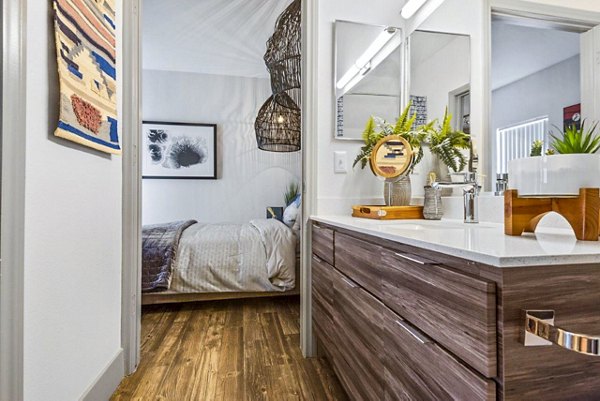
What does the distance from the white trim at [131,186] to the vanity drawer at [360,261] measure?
111 centimetres

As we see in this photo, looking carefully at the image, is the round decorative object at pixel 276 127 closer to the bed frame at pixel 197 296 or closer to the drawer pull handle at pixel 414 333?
the bed frame at pixel 197 296

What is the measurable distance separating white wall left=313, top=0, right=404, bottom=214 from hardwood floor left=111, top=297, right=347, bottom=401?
2.92ft

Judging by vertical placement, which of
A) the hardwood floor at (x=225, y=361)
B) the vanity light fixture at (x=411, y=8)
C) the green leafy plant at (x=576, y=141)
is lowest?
the hardwood floor at (x=225, y=361)

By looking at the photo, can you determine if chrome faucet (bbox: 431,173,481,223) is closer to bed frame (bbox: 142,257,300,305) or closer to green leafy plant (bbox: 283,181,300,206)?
bed frame (bbox: 142,257,300,305)

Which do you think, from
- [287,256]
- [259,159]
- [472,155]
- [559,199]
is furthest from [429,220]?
[259,159]

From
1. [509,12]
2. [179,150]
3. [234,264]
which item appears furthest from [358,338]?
[179,150]

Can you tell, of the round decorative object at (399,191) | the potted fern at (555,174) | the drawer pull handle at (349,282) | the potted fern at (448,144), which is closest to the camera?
the potted fern at (555,174)

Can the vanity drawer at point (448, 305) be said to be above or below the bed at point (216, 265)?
above

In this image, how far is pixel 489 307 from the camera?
574 millimetres

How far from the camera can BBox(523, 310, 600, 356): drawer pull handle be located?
0.48 m

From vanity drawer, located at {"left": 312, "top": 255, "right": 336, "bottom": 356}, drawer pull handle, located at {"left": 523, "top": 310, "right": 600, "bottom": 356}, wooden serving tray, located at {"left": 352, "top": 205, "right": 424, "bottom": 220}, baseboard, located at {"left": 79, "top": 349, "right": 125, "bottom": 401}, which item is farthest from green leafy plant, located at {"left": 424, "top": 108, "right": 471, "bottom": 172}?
A: baseboard, located at {"left": 79, "top": 349, "right": 125, "bottom": 401}

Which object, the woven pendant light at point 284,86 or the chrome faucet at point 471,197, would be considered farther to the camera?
the woven pendant light at point 284,86

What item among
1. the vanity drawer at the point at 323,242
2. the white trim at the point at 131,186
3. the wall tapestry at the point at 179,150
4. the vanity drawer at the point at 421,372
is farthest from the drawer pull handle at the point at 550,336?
the wall tapestry at the point at 179,150

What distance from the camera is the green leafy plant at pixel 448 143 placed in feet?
5.32
